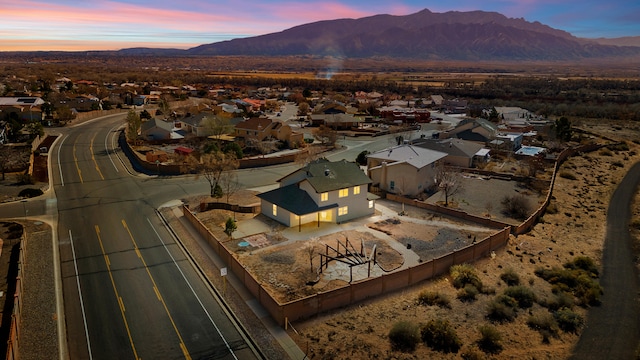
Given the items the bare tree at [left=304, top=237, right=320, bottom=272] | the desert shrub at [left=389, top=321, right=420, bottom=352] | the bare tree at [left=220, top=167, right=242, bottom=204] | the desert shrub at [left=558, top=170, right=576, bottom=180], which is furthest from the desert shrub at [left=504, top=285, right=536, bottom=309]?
the desert shrub at [left=558, top=170, right=576, bottom=180]

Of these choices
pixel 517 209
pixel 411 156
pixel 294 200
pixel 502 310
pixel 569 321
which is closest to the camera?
pixel 569 321

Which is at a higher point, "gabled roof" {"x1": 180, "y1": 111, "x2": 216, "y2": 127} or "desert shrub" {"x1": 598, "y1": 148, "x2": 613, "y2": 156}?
"gabled roof" {"x1": 180, "y1": 111, "x2": 216, "y2": 127}

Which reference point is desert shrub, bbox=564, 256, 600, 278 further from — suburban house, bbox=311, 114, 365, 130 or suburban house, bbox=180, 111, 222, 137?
suburban house, bbox=311, 114, 365, 130

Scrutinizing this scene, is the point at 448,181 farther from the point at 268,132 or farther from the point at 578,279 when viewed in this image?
the point at 268,132

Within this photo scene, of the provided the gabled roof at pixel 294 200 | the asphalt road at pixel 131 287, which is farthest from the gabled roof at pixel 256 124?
the gabled roof at pixel 294 200

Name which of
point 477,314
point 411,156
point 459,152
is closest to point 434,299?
point 477,314

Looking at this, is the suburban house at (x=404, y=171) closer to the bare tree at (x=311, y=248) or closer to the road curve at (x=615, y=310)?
the bare tree at (x=311, y=248)

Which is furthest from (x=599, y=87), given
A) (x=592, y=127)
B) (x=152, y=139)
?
(x=152, y=139)
